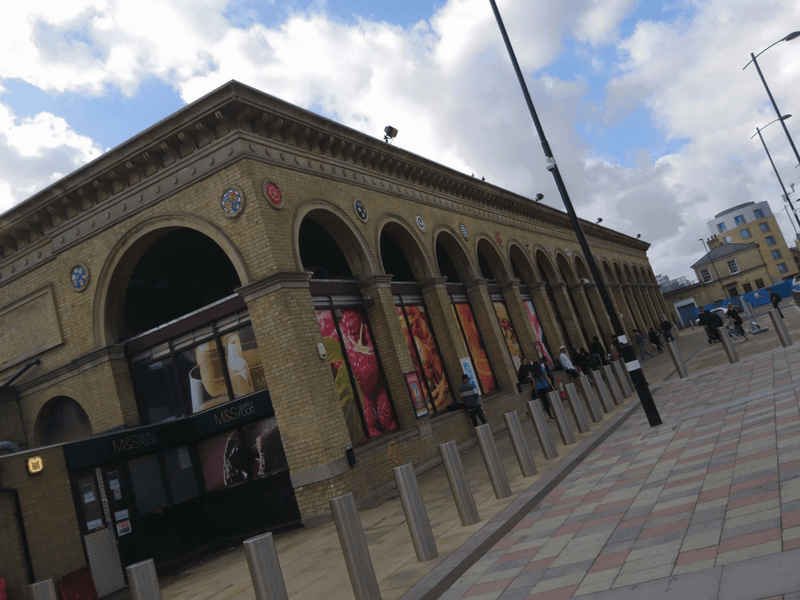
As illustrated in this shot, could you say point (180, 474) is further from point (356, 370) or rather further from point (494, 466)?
point (494, 466)

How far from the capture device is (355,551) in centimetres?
499

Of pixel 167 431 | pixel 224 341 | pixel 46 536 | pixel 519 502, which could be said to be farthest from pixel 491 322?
pixel 46 536

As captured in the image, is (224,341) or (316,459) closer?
(316,459)

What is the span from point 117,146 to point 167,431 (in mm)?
5929

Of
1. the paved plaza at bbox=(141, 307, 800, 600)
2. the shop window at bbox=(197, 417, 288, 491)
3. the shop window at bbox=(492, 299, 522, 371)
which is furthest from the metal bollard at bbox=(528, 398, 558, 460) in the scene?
the shop window at bbox=(492, 299, 522, 371)

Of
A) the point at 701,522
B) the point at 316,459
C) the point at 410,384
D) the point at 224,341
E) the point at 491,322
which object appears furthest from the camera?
the point at 491,322

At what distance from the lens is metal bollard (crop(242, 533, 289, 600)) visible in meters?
4.37

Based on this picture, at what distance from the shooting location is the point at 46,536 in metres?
8.95

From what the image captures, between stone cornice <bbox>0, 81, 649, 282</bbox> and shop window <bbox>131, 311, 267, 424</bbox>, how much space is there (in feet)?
10.2

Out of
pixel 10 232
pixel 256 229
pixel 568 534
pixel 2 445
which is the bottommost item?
pixel 568 534

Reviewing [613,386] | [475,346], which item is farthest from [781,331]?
[475,346]

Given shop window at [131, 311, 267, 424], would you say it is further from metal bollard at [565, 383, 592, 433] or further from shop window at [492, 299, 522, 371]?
shop window at [492, 299, 522, 371]

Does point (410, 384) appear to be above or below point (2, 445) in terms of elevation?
below

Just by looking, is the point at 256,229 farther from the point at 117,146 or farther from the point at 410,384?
the point at 410,384
